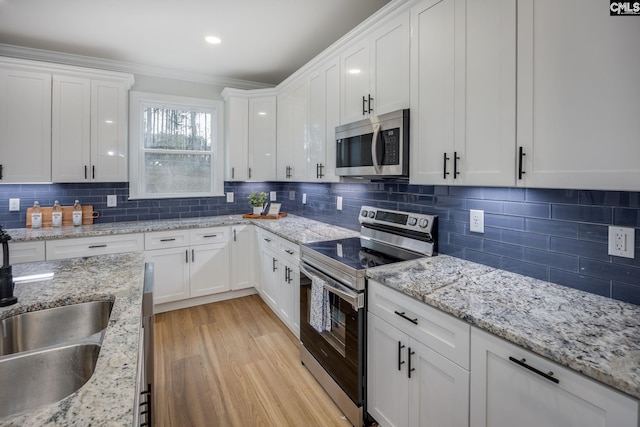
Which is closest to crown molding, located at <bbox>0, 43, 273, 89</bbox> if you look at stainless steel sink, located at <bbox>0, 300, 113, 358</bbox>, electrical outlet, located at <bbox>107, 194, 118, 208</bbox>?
electrical outlet, located at <bbox>107, 194, 118, 208</bbox>

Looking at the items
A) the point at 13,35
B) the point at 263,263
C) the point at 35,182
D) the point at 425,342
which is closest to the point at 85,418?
the point at 425,342

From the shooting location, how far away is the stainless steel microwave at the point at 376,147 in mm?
1962

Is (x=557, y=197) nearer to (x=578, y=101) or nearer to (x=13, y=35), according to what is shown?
(x=578, y=101)

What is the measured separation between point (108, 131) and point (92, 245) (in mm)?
1146

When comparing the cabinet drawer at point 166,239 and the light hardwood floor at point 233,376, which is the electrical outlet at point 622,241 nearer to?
the light hardwood floor at point 233,376

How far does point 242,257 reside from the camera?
3748mm

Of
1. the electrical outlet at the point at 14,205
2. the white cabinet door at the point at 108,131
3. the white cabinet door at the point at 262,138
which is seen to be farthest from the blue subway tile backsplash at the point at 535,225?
the electrical outlet at the point at 14,205

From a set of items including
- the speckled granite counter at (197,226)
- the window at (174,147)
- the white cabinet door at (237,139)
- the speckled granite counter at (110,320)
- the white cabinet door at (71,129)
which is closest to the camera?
the speckled granite counter at (110,320)

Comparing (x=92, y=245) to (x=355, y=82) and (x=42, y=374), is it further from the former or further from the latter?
(x=355, y=82)

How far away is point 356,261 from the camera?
194 centimetres

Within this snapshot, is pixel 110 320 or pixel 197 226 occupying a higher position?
pixel 197 226

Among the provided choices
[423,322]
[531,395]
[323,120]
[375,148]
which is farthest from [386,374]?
[323,120]

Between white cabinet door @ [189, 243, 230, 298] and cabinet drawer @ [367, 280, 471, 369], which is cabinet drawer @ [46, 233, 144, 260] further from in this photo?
cabinet drawer @ [367, 280, 471, 369]

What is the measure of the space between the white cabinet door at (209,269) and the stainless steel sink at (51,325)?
2219 mm
